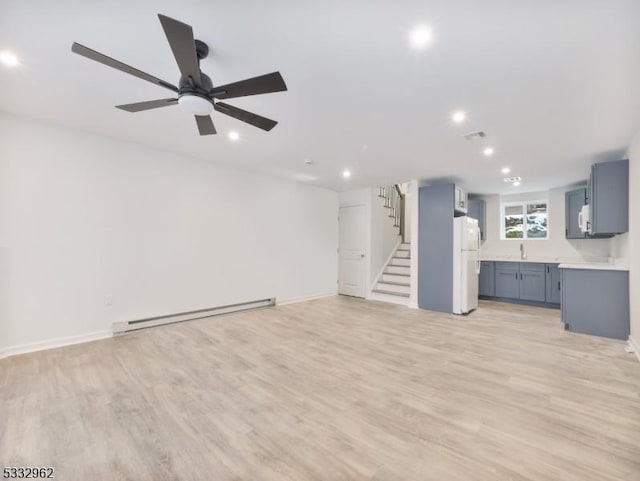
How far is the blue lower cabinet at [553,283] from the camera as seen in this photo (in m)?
5.48

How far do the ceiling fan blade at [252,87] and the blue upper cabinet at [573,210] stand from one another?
248 inches

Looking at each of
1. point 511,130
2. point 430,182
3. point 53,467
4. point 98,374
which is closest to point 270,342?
point 98,374

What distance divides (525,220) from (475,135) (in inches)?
174

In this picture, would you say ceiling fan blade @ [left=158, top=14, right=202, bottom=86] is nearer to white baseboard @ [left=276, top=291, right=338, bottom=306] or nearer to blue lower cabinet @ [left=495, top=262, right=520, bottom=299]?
white baseboard @ [left=276, top=291, right=338, bottom=306]

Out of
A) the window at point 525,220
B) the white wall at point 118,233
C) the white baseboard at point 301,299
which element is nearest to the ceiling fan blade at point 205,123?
the white wall at point 118,233

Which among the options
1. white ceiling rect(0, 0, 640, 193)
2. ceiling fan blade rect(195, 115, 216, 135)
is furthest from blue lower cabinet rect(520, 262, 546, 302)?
ceiling fan blade rect(195, 115, 216, 135)

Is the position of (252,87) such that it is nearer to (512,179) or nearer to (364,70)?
(364,70)

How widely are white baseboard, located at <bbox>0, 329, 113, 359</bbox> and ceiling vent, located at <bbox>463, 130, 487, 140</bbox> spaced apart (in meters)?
5.21

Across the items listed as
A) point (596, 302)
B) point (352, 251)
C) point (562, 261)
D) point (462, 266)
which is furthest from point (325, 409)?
point (562, 261)

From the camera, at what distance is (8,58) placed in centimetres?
212

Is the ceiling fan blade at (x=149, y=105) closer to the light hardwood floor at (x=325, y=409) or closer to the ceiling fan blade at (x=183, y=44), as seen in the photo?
the ceiling fan blade at (x=183, y=44)

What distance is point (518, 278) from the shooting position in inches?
235

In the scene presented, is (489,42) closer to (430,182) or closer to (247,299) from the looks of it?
(430,182)

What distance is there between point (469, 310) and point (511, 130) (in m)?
3.34
